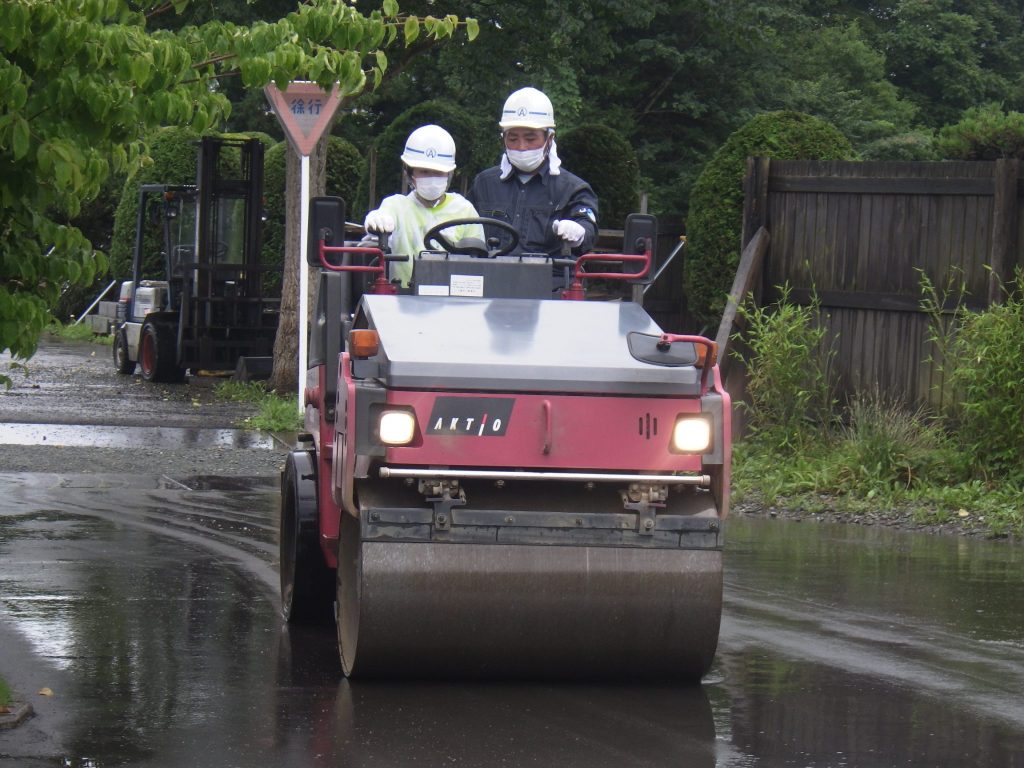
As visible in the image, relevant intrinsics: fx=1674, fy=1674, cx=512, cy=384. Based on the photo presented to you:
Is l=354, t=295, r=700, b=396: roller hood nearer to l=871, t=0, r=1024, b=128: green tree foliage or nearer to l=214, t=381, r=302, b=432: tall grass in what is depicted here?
l=214, t=381, r=302, b=432: tall grass

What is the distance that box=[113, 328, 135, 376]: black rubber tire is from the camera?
23.3 m

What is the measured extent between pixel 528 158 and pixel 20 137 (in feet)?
11.0

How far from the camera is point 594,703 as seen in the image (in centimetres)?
628

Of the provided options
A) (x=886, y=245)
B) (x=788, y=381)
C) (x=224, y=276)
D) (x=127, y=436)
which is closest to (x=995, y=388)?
(x=788, y=381)

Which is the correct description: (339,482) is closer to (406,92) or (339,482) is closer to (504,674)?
(504,674)

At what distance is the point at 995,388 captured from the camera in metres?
11.3

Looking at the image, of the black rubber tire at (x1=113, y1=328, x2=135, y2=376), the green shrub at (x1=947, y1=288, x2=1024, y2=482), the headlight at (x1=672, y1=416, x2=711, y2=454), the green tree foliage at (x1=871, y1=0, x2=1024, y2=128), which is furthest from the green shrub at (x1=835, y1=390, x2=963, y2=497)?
the green tree foliage at (x1=871, y1=0, x2=1024, y2=128)

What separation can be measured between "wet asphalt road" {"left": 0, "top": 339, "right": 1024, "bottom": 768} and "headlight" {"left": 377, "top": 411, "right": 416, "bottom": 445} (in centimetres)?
99

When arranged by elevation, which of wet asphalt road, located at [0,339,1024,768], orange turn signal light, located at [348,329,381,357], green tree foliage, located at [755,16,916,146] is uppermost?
green tree foliage, located at [755,16,916,146]

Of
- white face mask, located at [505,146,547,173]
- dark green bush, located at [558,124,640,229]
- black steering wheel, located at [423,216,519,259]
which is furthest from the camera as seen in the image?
dark green bush, located at [558,124,640,229]

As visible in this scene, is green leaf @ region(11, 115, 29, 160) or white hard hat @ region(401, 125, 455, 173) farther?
white hard hat @ region(401, 125, 455, 173)

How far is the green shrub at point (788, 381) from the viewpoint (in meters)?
12.7

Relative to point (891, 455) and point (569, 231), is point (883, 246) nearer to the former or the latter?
point (891, 455)

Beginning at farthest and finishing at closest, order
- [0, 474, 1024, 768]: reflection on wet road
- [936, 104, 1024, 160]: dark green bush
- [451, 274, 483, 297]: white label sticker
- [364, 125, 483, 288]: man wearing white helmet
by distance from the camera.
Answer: [936, 104, 1024, 160]: dark green bush, [364, 125, 483, 288]: man wearing white helmet, [451, 274, 483, 297]: white label sticker, [0, 474, 1024, 768]: reflection on wet road
